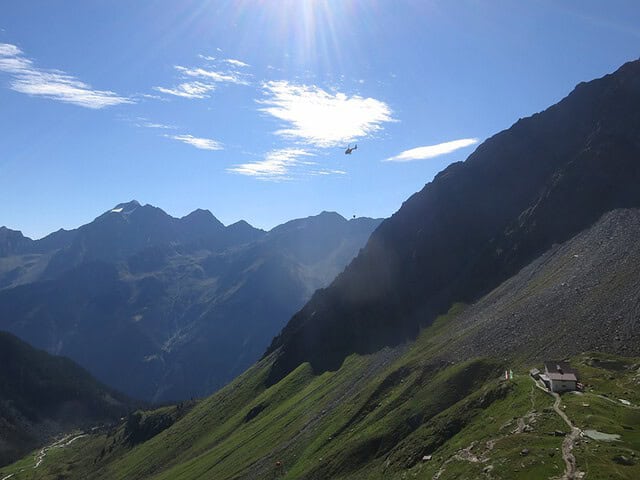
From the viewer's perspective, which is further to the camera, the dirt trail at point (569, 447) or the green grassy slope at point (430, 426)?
the green grassy slope at point (430, 426)

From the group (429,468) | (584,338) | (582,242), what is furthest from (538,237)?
(429,468)

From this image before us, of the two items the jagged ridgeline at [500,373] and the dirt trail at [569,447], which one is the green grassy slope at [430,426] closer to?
the jagged ridgeline at [500,373]

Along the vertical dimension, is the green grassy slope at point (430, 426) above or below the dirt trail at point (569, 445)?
below

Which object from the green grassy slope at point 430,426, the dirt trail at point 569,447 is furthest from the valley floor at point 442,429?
the green grassy slope at point 430,426

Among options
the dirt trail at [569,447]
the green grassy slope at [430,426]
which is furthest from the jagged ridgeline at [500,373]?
the green grassy slope at [430,426]

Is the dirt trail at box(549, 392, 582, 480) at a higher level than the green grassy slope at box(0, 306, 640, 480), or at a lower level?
higher

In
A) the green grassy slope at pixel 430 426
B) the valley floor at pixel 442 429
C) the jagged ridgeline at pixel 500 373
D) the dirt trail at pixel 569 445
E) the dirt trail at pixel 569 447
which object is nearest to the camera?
the dirt trail at pixel 569 445

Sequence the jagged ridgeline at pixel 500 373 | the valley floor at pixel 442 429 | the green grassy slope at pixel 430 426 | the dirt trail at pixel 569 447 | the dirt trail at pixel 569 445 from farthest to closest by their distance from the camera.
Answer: the jagged ridgeline at pixel 500 373, the green grassy slope at pixel 430 426, the valley floor at pixel 442 429, the dirt trail at pixel 569 447, the dirt trail at pixel 569 445

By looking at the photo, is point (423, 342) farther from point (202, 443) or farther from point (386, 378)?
point (202, 443)

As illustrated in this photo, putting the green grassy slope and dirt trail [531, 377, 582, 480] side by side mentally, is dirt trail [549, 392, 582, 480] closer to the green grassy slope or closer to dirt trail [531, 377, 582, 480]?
dirt trail [531, 377, 582, 480]

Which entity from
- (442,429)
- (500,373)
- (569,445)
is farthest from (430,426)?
(569,445)

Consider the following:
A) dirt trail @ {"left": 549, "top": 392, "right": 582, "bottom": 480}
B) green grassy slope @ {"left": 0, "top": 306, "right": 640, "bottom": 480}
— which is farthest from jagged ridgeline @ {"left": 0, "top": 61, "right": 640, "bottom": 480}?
green grassy slope @ {"left": 0, "top": 306, "right": 640, "bottom": 480}

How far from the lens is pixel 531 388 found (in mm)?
75188

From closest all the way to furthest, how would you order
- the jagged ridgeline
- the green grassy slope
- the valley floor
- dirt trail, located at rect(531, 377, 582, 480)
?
dirt trail, located at rect(531, 377, 582, 480) → the valley floor → the green grassy slope → the jagged ridgeline
